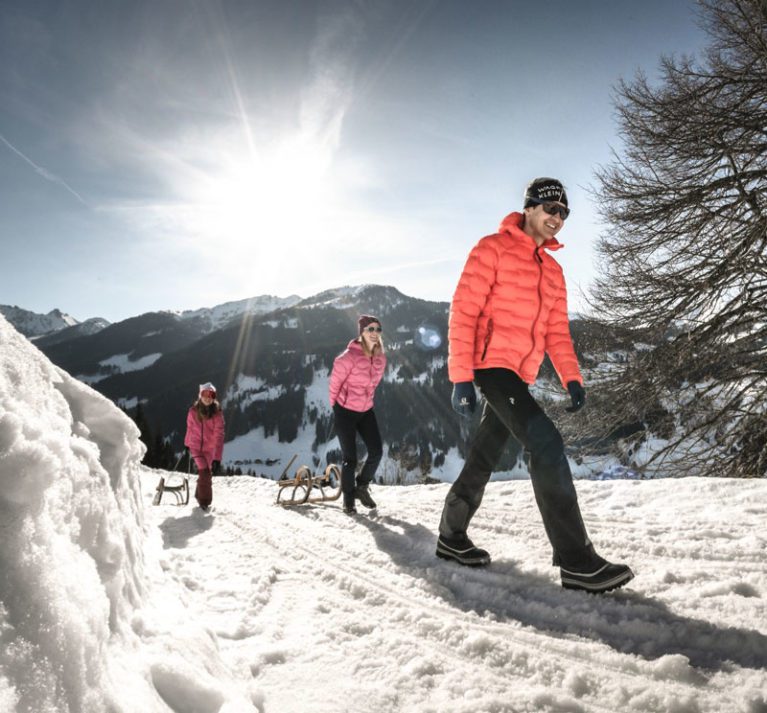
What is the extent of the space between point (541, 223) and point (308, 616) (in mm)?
2501

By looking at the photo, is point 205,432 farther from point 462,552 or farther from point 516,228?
point 516,228

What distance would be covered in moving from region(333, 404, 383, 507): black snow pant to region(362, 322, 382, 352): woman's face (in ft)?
2.62

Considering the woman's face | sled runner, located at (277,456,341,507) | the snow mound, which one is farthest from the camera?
sled runner, located at (277,456,341,507)

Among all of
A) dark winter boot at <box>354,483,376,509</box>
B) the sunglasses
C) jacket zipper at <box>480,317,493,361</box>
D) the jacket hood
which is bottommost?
dark winter boot at <box>354,483,376,509</box>

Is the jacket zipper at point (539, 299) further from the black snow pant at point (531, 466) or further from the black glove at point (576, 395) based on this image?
the black glove at point (576, 395)

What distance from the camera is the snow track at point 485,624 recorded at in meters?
1.36

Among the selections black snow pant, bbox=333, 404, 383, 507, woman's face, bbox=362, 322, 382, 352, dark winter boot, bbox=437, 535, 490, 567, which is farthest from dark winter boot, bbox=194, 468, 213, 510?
dark winter boot, bbox=437, 535, 490, 567

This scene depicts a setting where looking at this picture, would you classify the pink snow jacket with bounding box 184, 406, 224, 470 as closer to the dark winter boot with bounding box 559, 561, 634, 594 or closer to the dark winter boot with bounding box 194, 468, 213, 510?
the dark winter boot with bounding box 194, 468, 213, 510

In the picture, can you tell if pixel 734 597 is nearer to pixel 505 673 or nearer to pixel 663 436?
pixel 505 673

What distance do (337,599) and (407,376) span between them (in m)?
148

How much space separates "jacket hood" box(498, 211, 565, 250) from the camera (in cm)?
278

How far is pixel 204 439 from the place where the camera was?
6789 mm

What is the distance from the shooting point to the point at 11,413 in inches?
34.9

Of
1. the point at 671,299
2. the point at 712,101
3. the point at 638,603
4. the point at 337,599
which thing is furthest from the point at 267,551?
the point at 712,101
